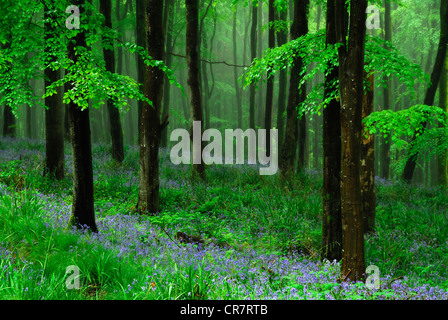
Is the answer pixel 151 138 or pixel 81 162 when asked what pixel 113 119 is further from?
pixel 81 162

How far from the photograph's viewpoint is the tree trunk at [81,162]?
6523mm

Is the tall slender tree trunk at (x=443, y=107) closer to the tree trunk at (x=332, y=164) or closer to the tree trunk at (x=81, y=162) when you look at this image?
the tree trunk at (x=332, y=164)

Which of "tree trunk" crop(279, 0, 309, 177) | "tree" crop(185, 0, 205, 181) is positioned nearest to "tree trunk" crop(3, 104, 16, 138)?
"tree" crop(185, 0, 205, 181)

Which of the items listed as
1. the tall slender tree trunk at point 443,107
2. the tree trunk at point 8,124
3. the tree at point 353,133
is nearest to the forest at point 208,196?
the tree at point 353,133

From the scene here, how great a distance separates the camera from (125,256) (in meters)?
5.20

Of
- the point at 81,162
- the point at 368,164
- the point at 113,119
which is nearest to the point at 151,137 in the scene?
the point at 81,162

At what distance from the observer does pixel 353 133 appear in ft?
16.0

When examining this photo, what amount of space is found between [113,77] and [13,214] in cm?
312

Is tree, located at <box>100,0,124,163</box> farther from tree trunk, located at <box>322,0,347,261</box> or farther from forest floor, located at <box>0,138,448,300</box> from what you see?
tree trunk, located at <box>322,0,347,261</box>

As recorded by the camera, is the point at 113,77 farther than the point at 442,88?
No

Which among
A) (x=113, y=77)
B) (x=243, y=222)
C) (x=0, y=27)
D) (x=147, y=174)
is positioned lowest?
(x=243, y=222)

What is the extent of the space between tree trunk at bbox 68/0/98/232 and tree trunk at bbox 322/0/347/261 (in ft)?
14.9
